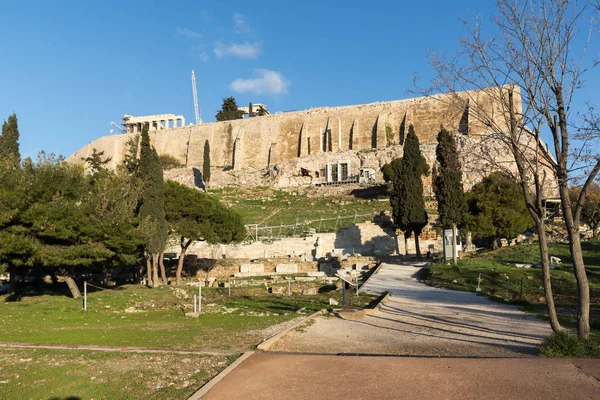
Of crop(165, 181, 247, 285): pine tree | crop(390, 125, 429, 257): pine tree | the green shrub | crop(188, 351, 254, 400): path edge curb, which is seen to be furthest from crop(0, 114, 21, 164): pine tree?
the green shrub

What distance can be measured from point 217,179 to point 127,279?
40893mm

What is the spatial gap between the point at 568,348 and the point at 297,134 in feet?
218

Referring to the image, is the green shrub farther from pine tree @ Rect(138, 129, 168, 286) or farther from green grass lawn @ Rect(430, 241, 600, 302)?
pine tree @ Rect(138, 129, 168, 286)

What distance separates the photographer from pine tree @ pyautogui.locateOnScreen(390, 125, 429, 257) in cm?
2459

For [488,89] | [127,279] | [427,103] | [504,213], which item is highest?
[427,103]

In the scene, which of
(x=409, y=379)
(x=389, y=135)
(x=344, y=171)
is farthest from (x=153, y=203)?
(x=389, y=135)

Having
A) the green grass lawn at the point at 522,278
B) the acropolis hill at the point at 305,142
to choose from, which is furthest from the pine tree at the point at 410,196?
the acropolis hill at the point at 305,142

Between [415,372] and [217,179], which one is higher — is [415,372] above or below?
below

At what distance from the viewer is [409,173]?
2547 centimetres

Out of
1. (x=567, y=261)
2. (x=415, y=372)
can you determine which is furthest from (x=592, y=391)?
(x=567, y=261)

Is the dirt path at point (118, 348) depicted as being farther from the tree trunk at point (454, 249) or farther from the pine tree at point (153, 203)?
the tree trunk at point (454, 249)

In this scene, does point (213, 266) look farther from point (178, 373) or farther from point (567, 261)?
point (178, 373)

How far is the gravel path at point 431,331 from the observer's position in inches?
259

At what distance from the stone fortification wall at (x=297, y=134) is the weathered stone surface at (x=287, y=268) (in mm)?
39528
